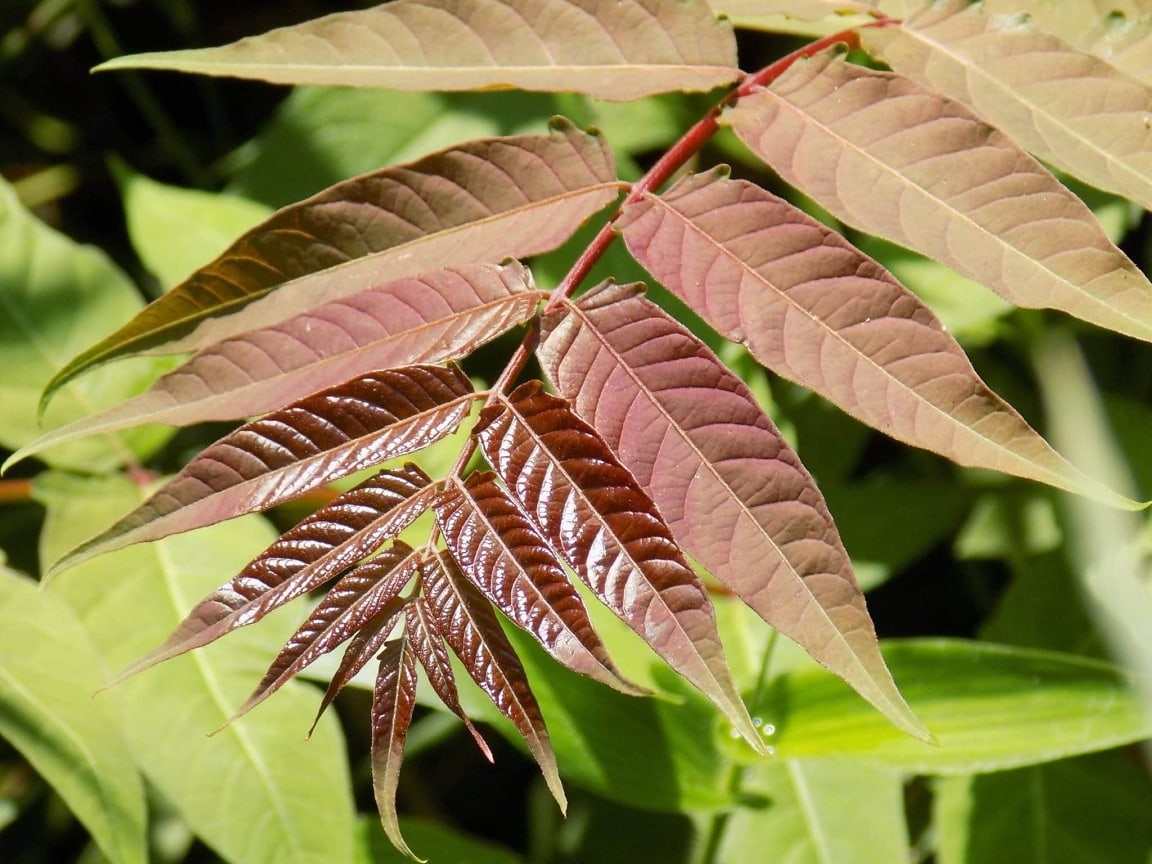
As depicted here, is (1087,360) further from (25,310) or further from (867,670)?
(25,310)

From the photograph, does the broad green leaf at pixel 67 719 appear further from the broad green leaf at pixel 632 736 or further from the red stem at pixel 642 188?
the red stem at pixel 642 188

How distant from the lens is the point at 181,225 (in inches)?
53.2

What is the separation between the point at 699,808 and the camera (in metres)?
1.09

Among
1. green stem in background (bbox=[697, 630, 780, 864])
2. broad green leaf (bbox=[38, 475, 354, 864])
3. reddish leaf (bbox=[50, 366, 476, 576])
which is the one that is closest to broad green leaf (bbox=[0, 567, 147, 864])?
broad green leaf (bbox=[38, 475, 354, 864])

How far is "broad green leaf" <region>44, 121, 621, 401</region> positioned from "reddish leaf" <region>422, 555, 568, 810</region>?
0.75 feet

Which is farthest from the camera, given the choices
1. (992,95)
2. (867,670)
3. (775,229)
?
(992,95)

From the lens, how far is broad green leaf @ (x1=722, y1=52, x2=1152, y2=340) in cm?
74

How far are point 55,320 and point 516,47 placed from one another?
712 millimetres

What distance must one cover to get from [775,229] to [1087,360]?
111cm

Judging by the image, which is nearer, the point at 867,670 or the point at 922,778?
the point at 867,670

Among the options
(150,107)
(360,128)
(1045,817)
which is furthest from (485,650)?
(150,107)

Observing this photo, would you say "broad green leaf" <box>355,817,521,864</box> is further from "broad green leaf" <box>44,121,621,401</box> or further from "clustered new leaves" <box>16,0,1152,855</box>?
"broad green leaf" <box>44,121,621,401</box>

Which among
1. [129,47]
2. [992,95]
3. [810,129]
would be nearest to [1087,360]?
[992,95]

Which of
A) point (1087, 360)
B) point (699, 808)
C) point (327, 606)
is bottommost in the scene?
point (1087, 360)
